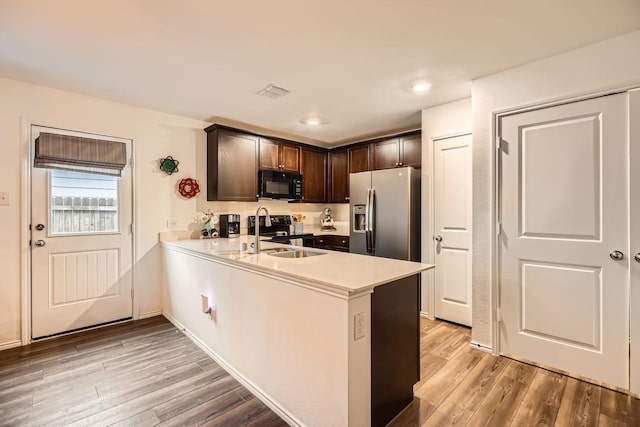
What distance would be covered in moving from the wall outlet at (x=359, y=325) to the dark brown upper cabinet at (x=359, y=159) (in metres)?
3.22

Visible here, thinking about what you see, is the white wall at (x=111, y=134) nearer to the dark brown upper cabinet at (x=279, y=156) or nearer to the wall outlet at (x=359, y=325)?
the dark brown upper cabinet at (x=279, y=156)

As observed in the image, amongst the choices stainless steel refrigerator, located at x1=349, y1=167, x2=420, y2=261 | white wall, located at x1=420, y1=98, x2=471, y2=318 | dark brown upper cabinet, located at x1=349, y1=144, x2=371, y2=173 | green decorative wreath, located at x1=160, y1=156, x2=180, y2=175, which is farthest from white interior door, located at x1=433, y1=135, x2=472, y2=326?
green decorative wreath, located at x1=160, y1=156, x2=180, y2=175

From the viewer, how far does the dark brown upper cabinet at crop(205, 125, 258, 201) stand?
3.72 meters

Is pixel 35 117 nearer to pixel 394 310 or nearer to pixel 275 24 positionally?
pixel 275 24

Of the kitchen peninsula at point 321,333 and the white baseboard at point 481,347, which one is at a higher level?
the kitchen peninsula at point 321,333

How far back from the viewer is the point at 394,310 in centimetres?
176

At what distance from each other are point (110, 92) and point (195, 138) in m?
1.03

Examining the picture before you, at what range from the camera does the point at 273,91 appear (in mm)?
2869

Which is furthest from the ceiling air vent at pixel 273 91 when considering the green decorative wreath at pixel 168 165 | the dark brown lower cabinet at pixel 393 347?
the dark brown lower cabinet at pixel 393 347

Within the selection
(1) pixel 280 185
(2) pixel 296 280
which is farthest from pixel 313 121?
(2) pixel 296 280

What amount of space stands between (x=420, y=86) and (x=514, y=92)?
755mm

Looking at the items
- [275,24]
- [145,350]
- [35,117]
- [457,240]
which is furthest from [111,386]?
[457,240]

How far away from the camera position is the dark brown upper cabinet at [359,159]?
14.6 feet

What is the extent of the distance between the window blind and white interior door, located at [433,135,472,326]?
11.3ft
